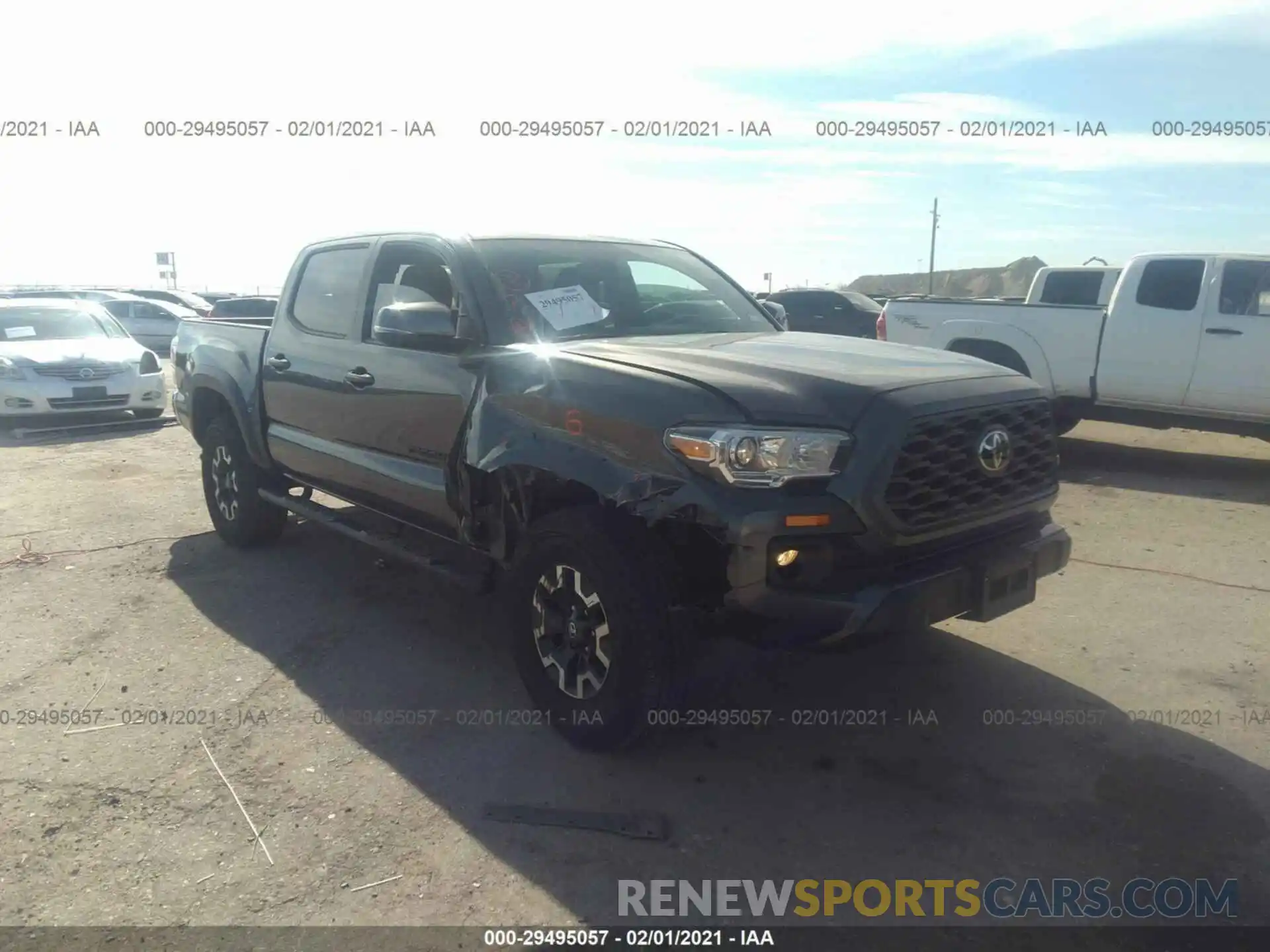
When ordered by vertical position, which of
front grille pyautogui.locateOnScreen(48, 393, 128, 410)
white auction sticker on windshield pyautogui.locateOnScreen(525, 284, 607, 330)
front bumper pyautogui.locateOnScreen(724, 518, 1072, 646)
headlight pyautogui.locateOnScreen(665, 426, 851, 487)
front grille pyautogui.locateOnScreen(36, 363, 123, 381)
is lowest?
front grille pyautogui.locateOnScreen(48, 393, 128, 410)

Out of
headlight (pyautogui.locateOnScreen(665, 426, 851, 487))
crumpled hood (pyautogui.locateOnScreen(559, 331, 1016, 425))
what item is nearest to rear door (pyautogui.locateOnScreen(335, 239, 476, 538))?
crumpled hood (pyautogui.locateOnScreen(559, 331, 1016, 425))

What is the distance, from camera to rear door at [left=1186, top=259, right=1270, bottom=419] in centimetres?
861

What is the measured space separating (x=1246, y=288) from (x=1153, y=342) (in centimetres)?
84

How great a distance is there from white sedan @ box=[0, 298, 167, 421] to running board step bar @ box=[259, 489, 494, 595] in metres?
6.77

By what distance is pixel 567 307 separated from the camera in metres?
4.41

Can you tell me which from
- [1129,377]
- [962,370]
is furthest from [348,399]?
[1129,377]

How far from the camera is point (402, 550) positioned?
471 cm

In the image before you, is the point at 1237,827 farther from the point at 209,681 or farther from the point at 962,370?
the point at 209,681

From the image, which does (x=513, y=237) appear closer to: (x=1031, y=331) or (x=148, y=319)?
(x=1031, y=331)

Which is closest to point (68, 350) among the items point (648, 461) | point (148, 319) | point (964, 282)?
point (648, 461)

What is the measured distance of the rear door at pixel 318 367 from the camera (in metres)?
5.08

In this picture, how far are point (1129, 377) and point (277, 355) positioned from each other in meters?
7.40

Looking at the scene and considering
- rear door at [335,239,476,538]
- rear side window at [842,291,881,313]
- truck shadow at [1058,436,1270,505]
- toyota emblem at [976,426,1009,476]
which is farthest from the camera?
rear side window at [842,291,881,313]

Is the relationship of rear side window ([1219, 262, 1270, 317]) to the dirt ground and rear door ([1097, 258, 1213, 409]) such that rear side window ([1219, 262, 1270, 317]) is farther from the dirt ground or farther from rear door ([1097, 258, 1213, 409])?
the dirt ground
